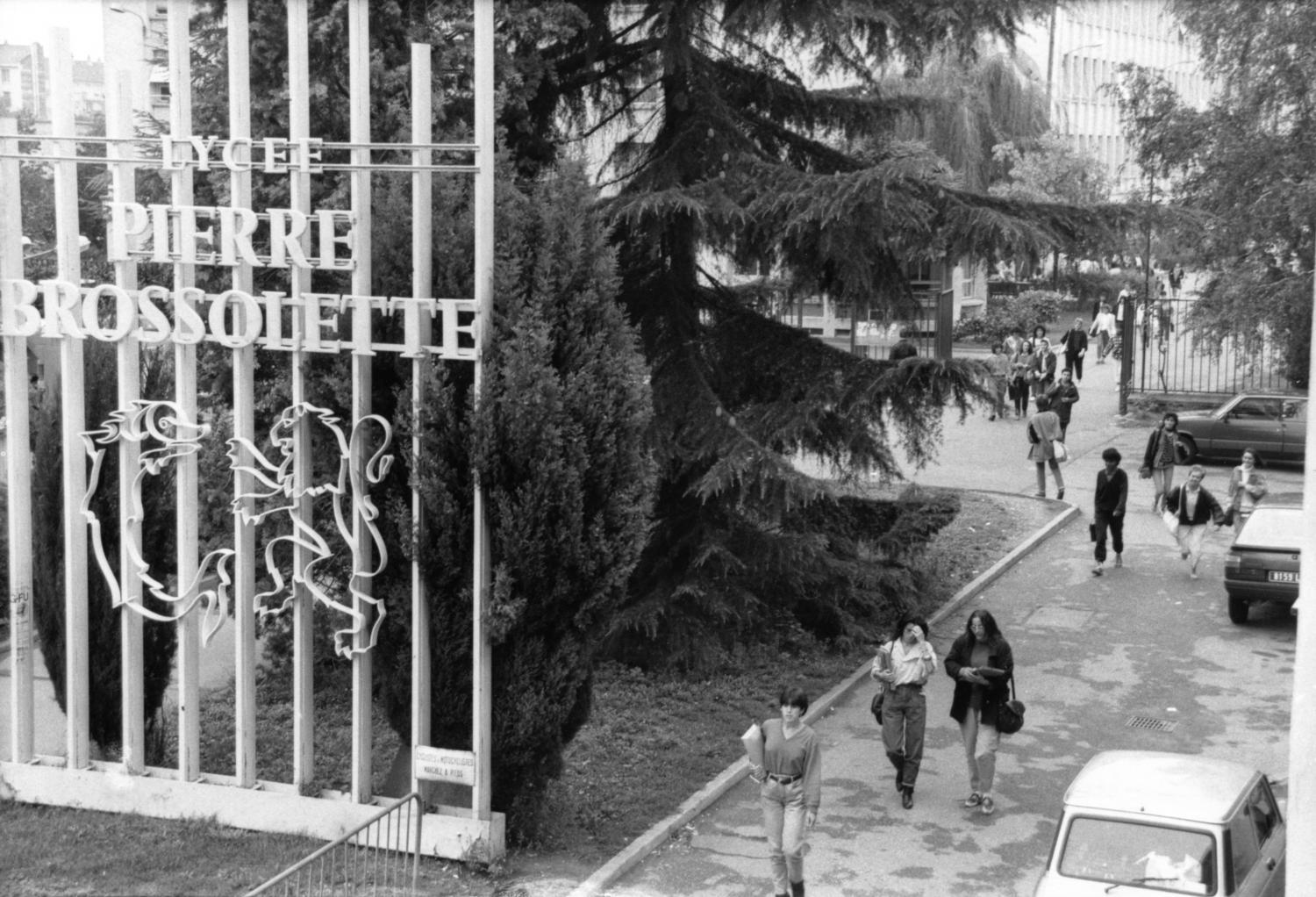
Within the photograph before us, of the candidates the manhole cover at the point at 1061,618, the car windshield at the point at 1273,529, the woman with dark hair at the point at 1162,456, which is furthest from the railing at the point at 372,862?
the woman with dark hair at the point at 1162,456

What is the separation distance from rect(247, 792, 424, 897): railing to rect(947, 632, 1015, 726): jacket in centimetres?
431

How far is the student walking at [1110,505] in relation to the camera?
64.5ft

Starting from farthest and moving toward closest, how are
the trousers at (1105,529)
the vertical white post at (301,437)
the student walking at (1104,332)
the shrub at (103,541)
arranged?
the student walking at (1104,332), the trousers at (1105,529), the shrub at (103,541), the vertical white post at (301,437)

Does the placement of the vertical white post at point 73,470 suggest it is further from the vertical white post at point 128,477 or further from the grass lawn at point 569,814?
the grass lawn at point 569,814

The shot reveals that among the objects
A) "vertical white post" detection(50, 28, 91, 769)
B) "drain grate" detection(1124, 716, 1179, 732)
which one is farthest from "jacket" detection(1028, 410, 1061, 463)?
"vertical white post" detection(50, 28, 91, 769)

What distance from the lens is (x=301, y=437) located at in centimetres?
1100

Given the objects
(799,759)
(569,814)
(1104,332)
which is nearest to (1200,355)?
(1104,332)

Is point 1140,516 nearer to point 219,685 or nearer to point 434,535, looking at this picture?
point 219,685

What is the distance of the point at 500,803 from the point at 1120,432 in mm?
22439

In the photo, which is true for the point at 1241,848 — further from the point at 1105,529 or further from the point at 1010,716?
the point at 1105,529

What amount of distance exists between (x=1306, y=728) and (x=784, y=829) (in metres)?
4.06

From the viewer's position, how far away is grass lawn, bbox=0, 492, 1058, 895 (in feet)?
34.3

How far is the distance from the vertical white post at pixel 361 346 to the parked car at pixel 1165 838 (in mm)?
4761

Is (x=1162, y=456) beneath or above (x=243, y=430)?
beneath
